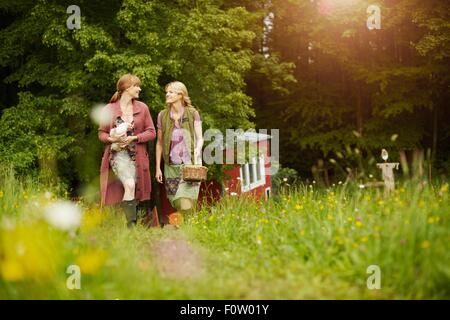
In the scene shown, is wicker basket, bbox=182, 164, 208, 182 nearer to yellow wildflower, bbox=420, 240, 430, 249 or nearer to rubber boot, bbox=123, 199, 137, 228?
rubber boot, bbox=123, 199, 137, 228

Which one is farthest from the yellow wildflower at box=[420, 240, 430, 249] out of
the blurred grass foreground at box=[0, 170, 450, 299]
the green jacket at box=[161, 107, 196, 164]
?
the green jacket at box=[161, 107, 196, 164]

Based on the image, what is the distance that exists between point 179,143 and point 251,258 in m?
2.81

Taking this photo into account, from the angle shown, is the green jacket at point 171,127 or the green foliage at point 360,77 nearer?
the green jacket at point 171,127

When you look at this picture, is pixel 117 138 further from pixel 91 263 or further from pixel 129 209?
pixel 91 263

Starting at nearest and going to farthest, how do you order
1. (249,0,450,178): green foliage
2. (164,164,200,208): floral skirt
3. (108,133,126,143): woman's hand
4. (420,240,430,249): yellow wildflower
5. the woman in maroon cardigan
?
(420,240,430,249): yellow wildflower → (108,133,126,143): woman's hand → the woman in maroon cardigan → (164,164,200,208): floral skirt → (249,0,450,178): green foliage

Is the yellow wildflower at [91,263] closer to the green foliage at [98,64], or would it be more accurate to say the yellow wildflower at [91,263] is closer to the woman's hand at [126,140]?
the woman's hand at [126,140]

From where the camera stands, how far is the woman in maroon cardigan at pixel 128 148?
22.4 ft

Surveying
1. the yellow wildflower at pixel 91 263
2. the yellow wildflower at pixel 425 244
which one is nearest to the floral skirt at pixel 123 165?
the yellow wildflower at pixel 91 263

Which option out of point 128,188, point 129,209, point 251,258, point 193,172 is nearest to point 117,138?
point 128,188

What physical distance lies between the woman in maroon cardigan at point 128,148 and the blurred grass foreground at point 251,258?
5.18 ft

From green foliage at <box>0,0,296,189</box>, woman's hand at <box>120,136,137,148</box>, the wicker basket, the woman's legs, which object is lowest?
the woman's legs

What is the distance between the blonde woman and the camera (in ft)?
23.0

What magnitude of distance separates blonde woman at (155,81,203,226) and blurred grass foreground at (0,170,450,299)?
1.64m
